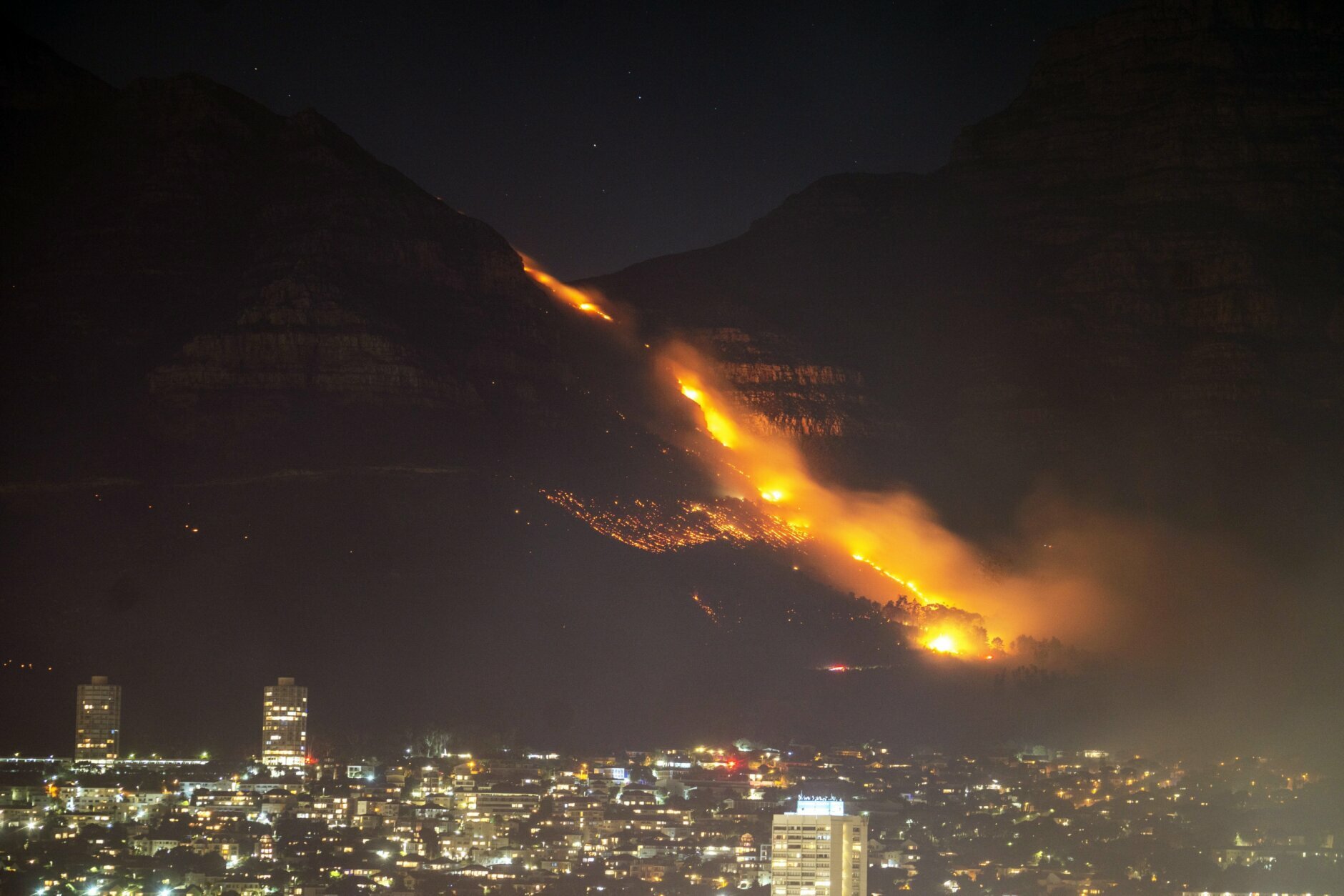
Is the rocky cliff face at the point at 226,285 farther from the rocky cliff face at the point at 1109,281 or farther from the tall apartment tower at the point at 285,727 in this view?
the tall apartment tower at the point at 285,727

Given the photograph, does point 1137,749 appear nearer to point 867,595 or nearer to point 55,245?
point 867,595

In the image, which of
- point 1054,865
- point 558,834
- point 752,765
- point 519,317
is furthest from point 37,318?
point 1054,865

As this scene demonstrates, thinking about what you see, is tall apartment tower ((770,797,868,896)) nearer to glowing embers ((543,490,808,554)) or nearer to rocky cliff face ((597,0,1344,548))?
glowing embers ((543,490,808,554))

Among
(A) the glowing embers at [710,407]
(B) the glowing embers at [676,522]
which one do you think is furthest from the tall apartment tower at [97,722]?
(A) the glowing embers at [710,407]

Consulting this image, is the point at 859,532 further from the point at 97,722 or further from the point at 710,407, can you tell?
the point at 97,722

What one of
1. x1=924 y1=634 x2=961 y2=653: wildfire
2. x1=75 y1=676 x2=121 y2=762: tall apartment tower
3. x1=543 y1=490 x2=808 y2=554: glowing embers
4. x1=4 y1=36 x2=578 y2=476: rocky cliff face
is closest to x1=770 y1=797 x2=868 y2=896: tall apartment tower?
x1=75 y1=676 x2=121 y2=762: tall apartment tower

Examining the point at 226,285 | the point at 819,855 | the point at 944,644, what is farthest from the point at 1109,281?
the point at 819,855
